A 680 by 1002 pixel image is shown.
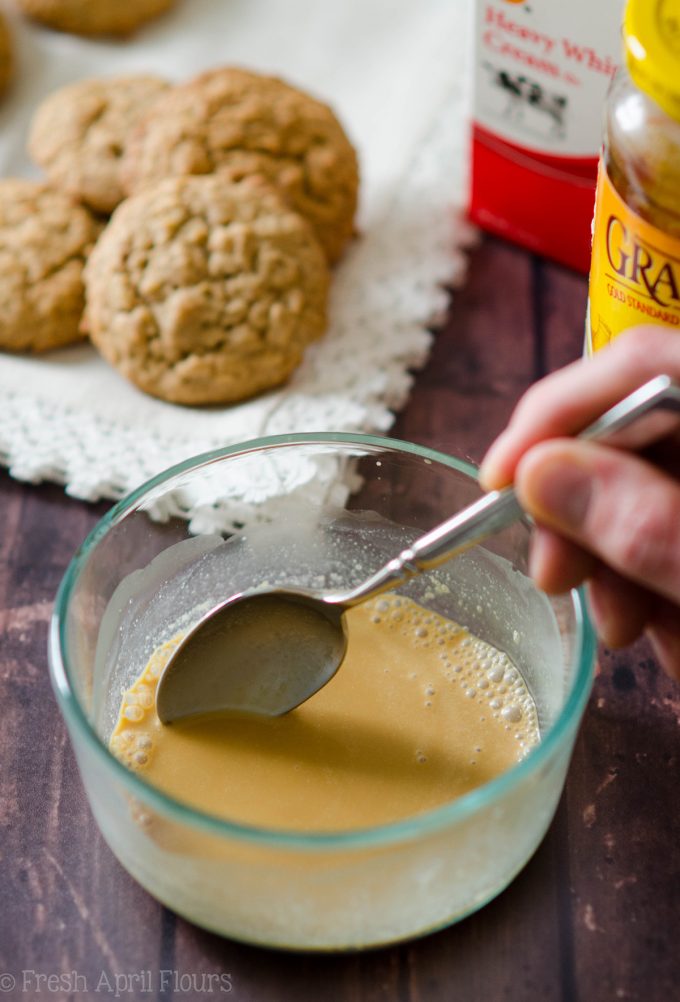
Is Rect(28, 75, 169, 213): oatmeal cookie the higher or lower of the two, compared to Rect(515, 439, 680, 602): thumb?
lower

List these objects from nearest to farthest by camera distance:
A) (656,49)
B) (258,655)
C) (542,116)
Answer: (656,49) → (258,655) → (542,116)

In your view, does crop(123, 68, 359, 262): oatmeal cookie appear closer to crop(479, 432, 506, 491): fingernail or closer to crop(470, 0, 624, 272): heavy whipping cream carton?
crop(470, 0, 624, 272): heavy whipping cream carton

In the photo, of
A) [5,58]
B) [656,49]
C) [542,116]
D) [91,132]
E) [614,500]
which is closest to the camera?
[614,500]

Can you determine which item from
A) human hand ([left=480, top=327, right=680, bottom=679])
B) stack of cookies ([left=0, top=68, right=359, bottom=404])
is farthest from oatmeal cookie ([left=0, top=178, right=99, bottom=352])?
human hand ([left=480, top=327, right=680, bottom=679])

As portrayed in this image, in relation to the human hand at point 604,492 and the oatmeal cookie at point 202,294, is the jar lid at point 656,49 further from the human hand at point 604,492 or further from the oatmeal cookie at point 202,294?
the oatmeal cookie at point 202,294

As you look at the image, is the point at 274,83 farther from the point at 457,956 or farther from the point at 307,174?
the point at 457,956

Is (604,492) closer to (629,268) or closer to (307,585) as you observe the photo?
(629,268)

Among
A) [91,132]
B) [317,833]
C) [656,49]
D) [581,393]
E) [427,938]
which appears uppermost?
[656,49]

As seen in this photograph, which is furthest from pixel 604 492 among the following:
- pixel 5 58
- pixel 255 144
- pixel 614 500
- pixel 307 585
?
pixel 5 58
